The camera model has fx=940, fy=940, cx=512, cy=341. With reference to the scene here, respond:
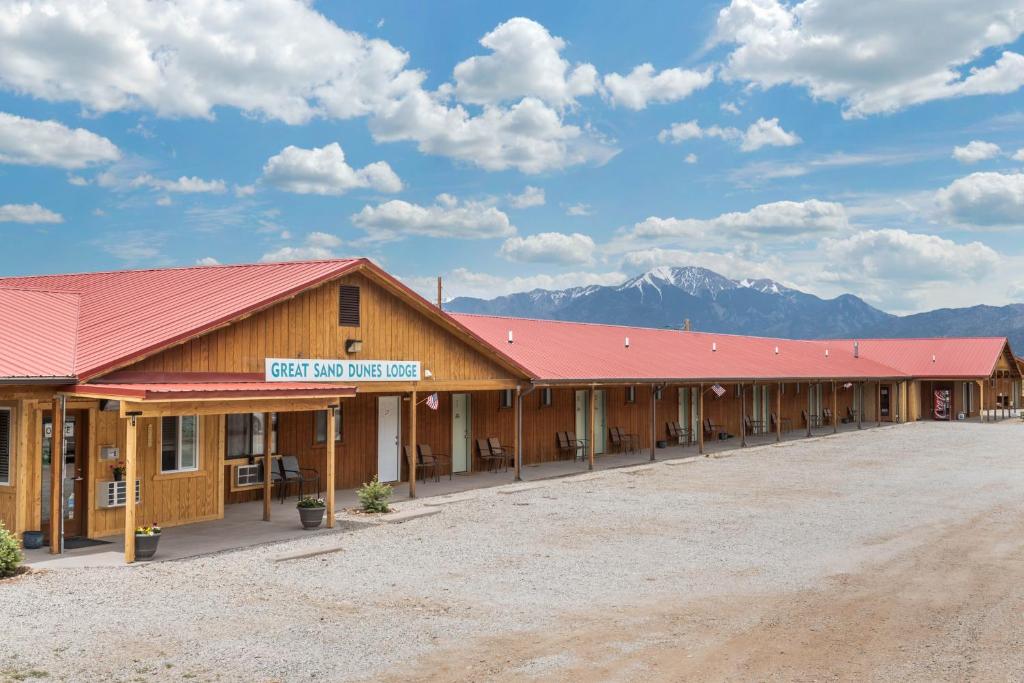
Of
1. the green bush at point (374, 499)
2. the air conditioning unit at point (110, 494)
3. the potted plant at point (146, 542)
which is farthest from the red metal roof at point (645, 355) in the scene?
the potted plant at point (146, 542)

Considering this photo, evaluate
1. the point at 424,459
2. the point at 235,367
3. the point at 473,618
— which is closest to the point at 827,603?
the point at 473,618

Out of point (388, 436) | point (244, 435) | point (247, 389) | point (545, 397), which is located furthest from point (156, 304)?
point (545, 397)

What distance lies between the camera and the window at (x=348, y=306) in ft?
52.4

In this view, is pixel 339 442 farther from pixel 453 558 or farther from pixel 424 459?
pixel 453 558

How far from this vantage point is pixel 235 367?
46.2ft

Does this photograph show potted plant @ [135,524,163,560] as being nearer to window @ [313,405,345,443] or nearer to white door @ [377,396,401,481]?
window @ [313,405,345,443]

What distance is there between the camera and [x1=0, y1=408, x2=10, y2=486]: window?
1205cm

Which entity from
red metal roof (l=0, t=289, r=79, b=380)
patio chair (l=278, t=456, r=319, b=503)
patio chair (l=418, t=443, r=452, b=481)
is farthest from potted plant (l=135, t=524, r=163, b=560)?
patio chair (l=418, t=443, r=452, b=481)

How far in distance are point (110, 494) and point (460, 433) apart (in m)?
9.37

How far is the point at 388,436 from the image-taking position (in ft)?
62.7

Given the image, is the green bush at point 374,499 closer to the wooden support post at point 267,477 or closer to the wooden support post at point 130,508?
the wooden support post at point 267,477

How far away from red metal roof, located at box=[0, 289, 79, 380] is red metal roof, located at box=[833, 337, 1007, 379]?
39.4 meters

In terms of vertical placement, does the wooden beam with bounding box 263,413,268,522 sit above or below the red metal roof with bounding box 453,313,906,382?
below

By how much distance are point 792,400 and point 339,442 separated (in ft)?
80.1
